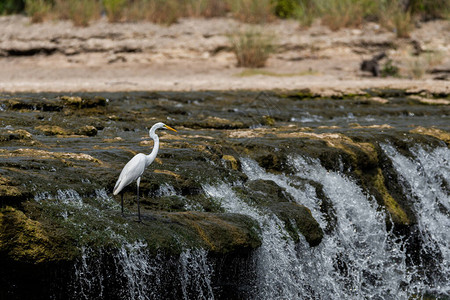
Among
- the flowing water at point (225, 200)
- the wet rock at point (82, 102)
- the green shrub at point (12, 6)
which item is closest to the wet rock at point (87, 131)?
the flowing water at point (225, 200)

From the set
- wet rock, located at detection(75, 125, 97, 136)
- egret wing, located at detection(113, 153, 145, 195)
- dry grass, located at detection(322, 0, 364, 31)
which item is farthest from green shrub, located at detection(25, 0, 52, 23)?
egret wing, located at detection(113, 153, 145, 195)

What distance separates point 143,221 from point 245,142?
2.79 metres

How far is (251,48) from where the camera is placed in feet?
55.6

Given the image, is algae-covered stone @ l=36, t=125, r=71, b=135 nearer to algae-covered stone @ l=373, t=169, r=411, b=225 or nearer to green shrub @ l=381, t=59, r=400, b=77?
algae-covered stone @ l=373, t=169, r=411, b=225

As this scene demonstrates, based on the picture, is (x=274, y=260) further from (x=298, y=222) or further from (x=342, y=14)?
(x=342, y=14)

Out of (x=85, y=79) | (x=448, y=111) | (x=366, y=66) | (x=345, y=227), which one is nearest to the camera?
(x=345, y=227)

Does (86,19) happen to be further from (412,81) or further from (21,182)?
(21,182)

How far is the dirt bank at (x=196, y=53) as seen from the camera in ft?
52.3

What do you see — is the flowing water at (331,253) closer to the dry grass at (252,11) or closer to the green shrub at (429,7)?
the dry grass at (252,11)

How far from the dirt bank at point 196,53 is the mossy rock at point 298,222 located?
8.75m

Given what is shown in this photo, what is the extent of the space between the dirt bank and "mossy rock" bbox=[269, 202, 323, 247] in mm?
8753

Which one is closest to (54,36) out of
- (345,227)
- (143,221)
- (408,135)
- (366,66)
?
(366,66)

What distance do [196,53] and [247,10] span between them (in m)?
2.74

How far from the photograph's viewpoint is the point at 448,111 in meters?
12.6
